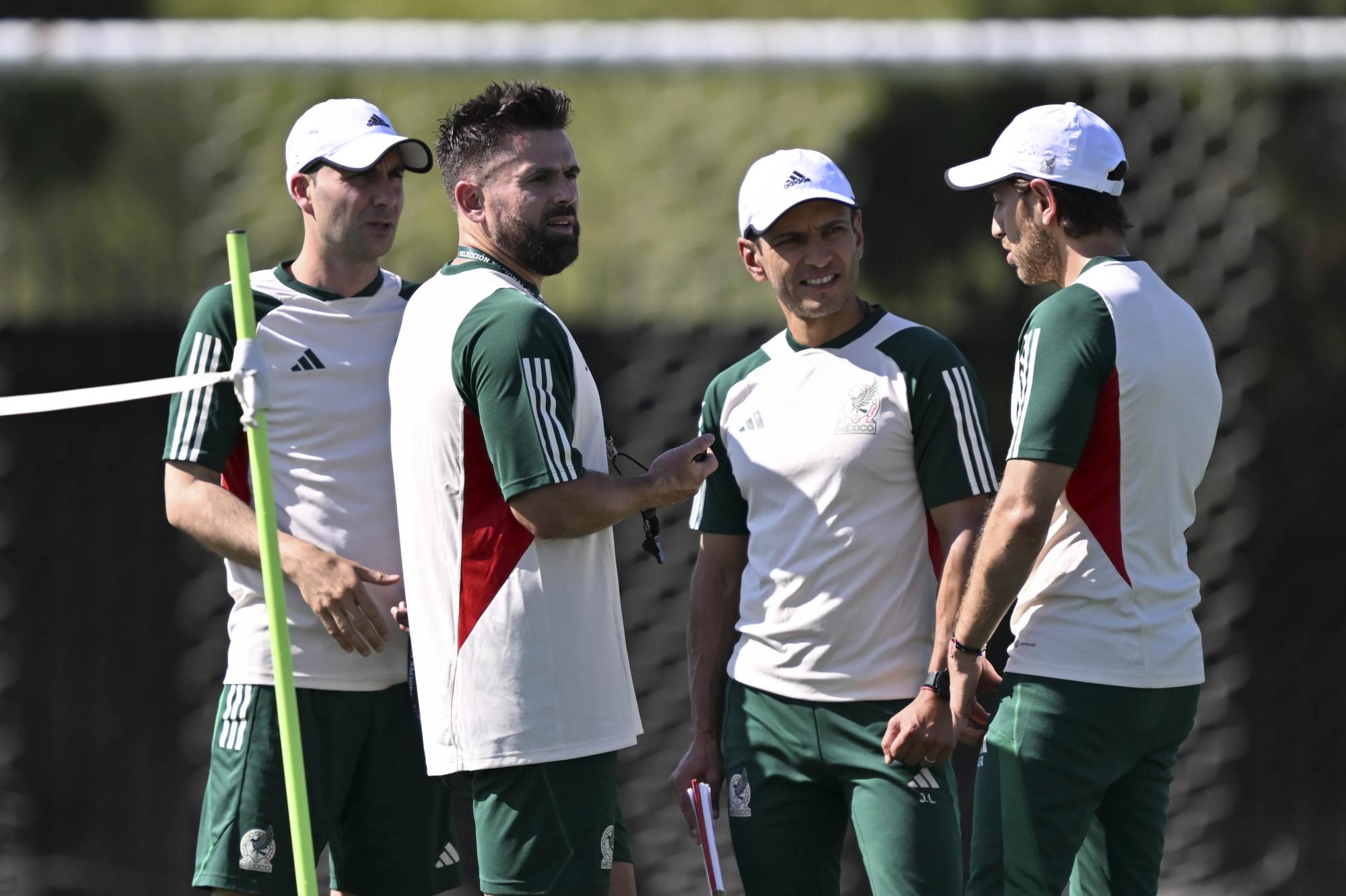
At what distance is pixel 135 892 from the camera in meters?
4.62

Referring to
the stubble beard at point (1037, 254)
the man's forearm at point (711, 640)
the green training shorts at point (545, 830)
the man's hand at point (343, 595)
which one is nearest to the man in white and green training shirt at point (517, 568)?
the green training shorts at point (545, 830)

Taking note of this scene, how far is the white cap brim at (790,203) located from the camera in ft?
→ 10.2

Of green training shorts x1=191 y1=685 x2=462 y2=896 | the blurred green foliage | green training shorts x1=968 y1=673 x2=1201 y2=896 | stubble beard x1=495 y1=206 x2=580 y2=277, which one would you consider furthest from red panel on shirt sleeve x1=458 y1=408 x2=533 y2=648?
the blurred green foliage

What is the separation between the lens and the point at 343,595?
3047mm

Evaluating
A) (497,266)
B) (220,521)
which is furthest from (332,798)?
(497,266)

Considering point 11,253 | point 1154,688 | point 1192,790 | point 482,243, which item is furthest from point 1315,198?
point 11,253

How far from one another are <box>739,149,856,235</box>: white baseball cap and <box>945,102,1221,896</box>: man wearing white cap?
1.20 ft

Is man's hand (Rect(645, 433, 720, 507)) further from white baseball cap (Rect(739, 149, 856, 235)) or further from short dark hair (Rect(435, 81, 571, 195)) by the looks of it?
short dark hair (Rect(435, 81, 571, 195))

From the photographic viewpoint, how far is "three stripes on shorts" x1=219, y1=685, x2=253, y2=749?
10.4 feet

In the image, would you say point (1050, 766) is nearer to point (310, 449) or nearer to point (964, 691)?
point (964, 691)

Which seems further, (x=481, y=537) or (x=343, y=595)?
(x=343, y=595)

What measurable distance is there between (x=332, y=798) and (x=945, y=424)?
53.5 inches

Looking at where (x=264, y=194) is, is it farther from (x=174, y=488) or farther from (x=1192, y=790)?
(x=1192, y=790)

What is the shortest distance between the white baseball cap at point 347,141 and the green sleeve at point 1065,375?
1284 millimetres
